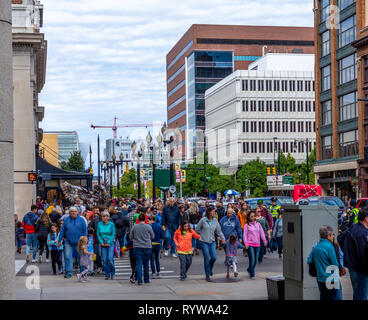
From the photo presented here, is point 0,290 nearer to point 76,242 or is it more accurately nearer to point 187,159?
point 76,242

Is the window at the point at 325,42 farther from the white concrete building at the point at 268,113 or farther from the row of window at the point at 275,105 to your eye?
the row of window at the point at 275,105

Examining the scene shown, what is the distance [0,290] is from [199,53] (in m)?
139

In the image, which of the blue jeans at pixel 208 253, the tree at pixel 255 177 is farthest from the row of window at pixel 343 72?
the blue jeans at pixel 208 253

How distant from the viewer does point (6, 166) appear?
895cm

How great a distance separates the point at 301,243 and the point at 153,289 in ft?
17.4

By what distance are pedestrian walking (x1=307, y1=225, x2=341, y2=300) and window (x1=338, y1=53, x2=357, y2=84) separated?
59.9 meters

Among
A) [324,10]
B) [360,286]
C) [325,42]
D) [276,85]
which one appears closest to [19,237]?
[360,286]

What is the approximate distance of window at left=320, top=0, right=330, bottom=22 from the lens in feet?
246

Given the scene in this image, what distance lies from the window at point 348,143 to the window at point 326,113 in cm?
376

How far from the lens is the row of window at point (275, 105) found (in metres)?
117

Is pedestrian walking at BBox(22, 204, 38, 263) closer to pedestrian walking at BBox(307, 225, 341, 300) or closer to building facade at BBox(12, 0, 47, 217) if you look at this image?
pedestrian walking at BBox(307, 225, 341, 300)

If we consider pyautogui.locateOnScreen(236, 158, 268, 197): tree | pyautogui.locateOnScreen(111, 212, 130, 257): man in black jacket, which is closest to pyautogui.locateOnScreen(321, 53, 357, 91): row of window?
pyautogui.locateOnScreen(236, 158, 268, 197): tree

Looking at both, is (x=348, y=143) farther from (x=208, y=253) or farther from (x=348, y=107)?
(x=208, y=253)

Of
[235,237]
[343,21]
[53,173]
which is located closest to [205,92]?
[343,21]
